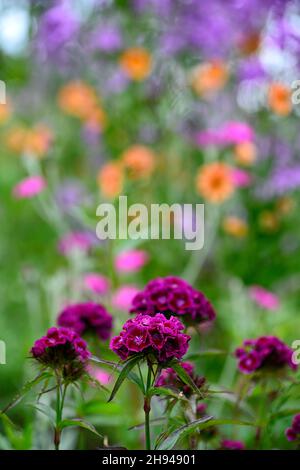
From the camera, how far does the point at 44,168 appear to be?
2170mm

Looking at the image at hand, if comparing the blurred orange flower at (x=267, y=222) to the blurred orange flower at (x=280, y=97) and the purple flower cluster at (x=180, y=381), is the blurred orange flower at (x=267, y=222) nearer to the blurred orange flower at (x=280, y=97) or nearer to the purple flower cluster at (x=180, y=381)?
the blurred orange flower at (x=280, y=97)

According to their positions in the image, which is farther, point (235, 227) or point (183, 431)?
point (235, 227)

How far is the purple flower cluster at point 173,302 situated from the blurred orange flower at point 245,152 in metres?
1.11

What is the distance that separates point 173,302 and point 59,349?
6.8 inches

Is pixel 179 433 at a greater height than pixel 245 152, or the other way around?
pixel 245 152

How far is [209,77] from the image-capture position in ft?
7.52

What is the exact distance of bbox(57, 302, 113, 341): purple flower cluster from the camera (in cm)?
104

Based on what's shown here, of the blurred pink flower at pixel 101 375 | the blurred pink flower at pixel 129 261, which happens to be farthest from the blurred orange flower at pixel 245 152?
the blurred pink flower at pixel 101 375

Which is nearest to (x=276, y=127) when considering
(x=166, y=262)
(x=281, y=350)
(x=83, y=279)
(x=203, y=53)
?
(x=203, y=53)

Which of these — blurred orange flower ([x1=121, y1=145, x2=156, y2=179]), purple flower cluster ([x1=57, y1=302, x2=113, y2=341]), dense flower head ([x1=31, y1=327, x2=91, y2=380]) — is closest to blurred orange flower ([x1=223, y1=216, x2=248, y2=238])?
blurred orange flower ([x1=121, y1=145, x2=156, y2=179])

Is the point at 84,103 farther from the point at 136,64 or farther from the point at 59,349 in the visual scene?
the point at 59,349

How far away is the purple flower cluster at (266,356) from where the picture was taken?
0.99 m

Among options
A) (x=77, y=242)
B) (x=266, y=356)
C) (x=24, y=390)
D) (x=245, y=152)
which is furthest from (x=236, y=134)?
(x=24, y=390)

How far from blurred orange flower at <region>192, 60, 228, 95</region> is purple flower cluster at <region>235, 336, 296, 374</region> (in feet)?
4.67
